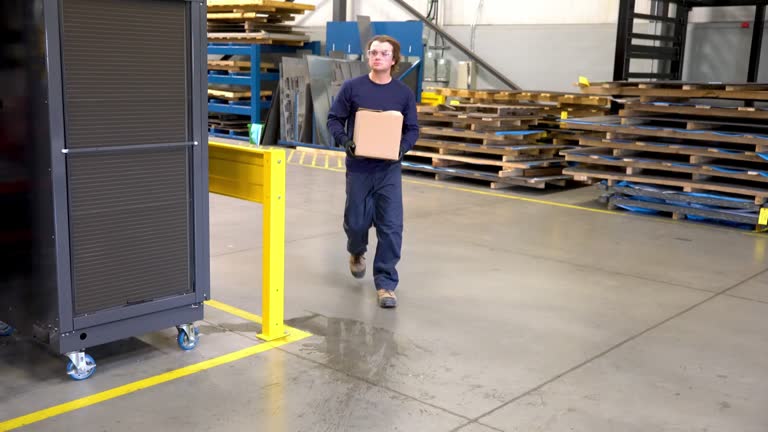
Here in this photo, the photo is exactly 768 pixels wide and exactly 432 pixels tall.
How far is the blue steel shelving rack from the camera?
549 inches

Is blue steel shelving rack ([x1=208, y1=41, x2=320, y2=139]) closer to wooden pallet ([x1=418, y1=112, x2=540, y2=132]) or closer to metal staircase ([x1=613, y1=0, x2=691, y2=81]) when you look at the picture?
wooden pallet ([x1=418, y1=112, x2=540, y2=132])

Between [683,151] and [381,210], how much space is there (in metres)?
4.59

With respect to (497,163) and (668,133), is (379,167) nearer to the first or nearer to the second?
(668,133)

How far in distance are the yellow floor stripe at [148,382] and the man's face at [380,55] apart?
1.75m

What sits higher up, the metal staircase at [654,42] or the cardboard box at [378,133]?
the metal staircase at [654,42]

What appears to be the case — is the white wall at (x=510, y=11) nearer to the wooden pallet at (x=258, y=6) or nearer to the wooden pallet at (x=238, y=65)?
the wooden pallet at (x=258, y=6)

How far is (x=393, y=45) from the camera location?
5000 millimetres

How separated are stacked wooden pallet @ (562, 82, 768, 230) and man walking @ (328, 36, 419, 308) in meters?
4.36

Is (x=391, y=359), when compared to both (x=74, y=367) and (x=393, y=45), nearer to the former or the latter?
(x=74, y=367)

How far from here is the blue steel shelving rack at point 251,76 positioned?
13.9 m

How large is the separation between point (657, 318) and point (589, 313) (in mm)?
433

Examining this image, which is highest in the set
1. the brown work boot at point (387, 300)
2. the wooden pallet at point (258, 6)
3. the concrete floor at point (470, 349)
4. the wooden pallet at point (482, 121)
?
the wooden pallet at point (258, 6)

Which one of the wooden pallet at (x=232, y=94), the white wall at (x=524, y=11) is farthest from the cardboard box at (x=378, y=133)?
the wooden pallet at (x=232, y=94)

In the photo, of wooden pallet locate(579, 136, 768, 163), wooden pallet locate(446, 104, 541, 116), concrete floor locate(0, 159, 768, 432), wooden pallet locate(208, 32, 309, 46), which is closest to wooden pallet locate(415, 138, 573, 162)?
wooden pallet locate(446, 104, 541, 116)
